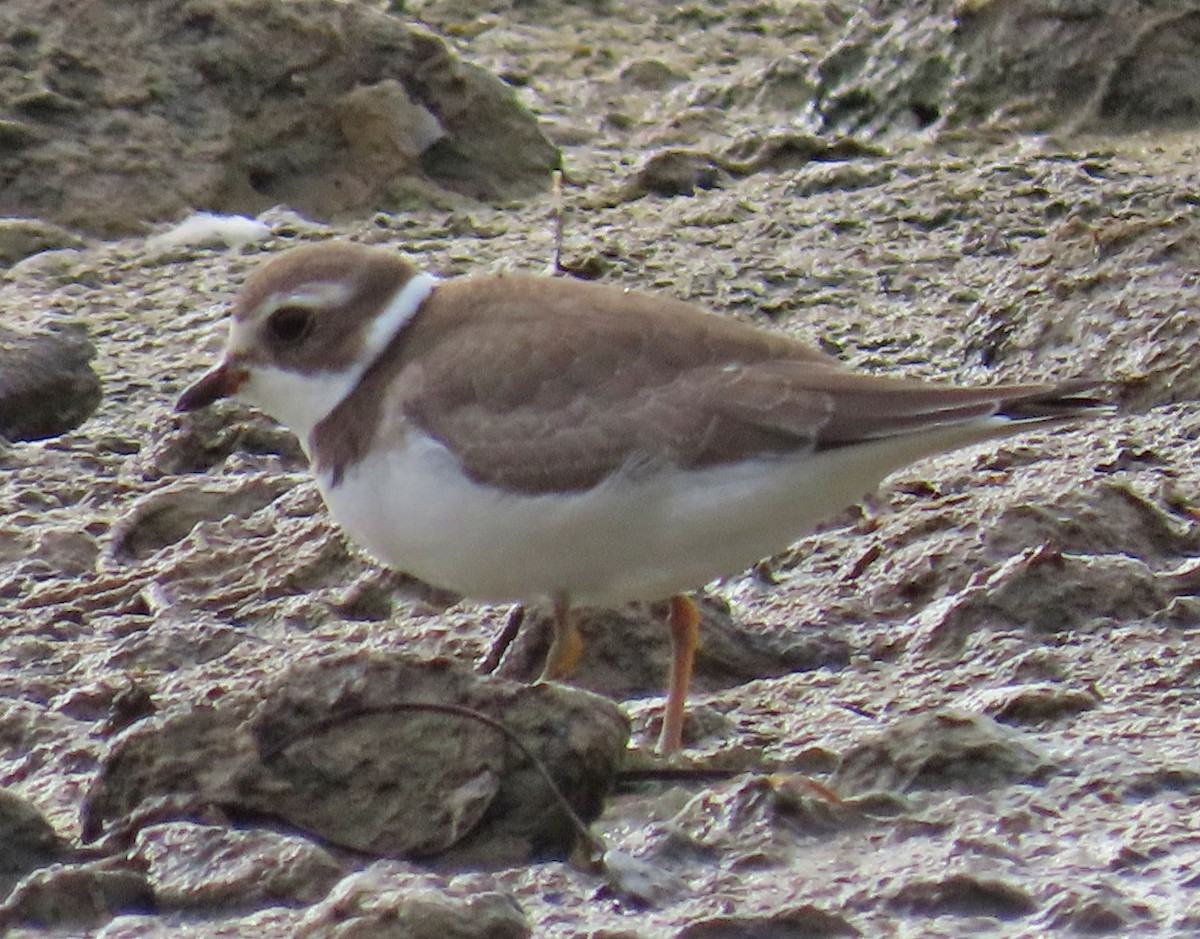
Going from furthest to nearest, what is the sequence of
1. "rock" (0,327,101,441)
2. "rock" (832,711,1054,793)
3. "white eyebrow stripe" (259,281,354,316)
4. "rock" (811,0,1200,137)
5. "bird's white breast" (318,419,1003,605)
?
"rock" (811,0,1200,137), "rock" (0,327,101,441), "white eyebrow stripe" (259,281,354,316), "bird's white breast" (318,419,1003,605), "rock" (832,711,1054,793)

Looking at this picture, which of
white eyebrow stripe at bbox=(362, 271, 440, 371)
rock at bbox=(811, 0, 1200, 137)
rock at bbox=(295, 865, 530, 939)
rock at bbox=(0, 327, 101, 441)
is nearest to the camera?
rock at bbox=(295, 865, 530, 939)

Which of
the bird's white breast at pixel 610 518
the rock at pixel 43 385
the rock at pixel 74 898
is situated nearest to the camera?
the rock at pixel 74 898

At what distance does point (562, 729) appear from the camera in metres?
4.06

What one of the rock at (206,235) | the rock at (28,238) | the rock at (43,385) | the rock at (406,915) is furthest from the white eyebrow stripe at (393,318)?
the rock at (28,238)

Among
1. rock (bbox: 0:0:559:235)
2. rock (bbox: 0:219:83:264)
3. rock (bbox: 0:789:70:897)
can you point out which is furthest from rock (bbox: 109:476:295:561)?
rock (bbox: 0:0:559:235)

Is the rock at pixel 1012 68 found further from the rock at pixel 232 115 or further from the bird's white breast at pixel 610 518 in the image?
the bird's white breast at pixel 610 518

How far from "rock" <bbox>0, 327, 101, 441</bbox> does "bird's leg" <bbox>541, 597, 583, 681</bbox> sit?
7.95 ft

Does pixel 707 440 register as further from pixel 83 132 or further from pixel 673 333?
pixel 83 132

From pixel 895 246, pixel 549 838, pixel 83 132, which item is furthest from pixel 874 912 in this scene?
pixel 83 132

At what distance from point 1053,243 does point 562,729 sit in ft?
10.8

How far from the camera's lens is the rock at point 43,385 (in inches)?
257

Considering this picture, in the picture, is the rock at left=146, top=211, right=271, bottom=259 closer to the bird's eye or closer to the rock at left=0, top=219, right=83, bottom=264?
the rock at left=0, top=219, right=83, bottom=264

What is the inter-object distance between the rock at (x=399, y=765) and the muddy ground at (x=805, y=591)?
69 millimetres

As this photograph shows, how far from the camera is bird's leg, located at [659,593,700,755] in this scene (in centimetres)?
461
